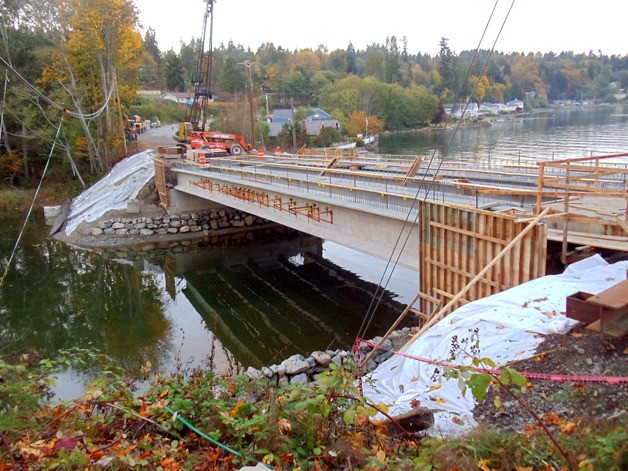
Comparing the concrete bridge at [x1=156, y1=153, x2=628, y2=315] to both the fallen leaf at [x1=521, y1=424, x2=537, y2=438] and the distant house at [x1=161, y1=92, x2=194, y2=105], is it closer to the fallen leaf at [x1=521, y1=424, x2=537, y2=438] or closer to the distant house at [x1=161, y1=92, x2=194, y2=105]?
the fallen leaf at [x1=521, y1=424, x2=537, y2=438]

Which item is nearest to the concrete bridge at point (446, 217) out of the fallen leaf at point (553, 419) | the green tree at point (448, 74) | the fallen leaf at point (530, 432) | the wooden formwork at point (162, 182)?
the fallen leaf at point (553, 419)

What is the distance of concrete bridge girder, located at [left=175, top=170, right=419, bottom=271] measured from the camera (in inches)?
519

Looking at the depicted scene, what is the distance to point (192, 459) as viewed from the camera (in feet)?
14.8

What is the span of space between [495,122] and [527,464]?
122 metres

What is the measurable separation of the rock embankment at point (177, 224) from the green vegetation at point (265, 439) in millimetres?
25569

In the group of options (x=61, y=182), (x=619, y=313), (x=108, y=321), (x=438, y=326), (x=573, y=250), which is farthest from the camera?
(x=61, y=182)

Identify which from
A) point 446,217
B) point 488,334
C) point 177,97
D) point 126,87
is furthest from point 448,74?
point 488,334

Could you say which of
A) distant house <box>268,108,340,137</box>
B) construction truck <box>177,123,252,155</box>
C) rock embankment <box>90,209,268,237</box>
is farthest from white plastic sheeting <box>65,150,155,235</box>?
distant house <box>268,108,340,137</box>

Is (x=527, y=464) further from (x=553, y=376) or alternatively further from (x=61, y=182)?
(x=61, y=182)

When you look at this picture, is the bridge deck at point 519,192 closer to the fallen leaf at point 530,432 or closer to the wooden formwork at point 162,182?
the fallen leaf at point 530,432

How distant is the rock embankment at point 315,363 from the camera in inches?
460

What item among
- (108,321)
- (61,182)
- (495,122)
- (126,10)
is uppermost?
(126,10)

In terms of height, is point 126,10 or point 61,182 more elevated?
point 126,10

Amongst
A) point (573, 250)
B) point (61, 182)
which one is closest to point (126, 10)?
point (61, 182)
